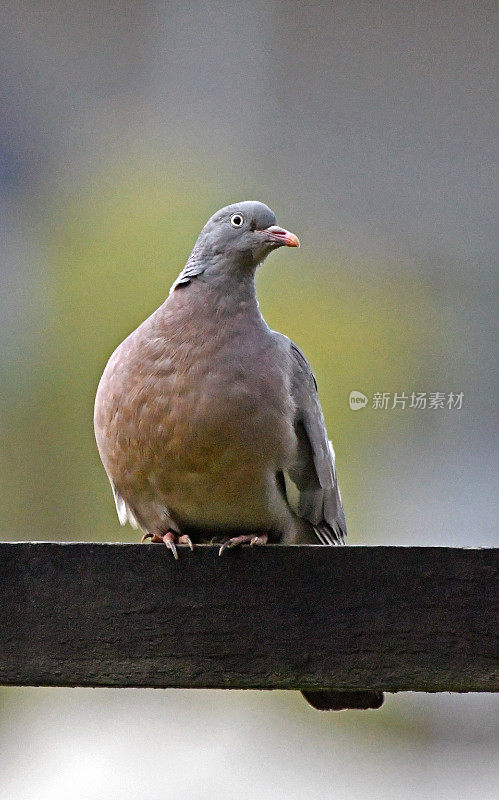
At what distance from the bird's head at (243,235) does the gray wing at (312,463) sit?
19cm

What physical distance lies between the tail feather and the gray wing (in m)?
0.27

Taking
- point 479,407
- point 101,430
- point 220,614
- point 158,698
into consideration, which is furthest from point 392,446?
point 220,614

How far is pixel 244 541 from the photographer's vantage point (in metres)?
1.57

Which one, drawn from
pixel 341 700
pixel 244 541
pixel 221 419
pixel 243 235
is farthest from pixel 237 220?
pixel 341 700

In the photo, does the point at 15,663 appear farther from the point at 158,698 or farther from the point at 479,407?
the point at 158,698

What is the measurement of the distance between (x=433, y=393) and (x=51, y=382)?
1.12 metres

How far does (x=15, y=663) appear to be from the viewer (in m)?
1.21

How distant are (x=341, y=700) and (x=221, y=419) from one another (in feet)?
1.48

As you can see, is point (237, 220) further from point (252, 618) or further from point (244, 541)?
point (252, 618)

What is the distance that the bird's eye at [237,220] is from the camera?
176 centimetres

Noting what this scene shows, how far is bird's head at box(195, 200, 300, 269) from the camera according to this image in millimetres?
1740

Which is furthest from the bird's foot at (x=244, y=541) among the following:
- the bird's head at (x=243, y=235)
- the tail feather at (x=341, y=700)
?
the bird's head at (x=243, y=235)

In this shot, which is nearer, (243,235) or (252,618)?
(252,618)

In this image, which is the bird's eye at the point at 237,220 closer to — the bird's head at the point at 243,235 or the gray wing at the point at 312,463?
the bird's head at the point at 243,235
